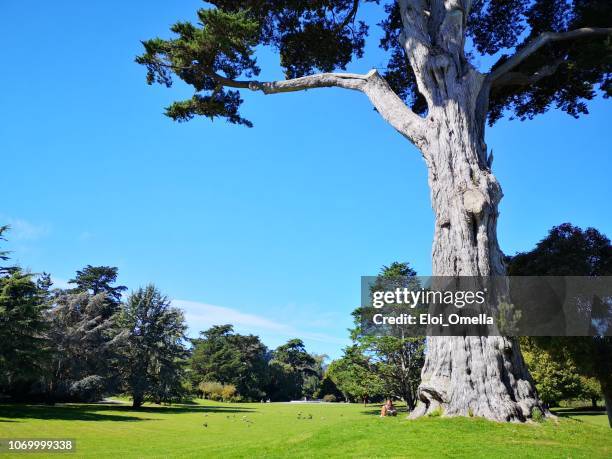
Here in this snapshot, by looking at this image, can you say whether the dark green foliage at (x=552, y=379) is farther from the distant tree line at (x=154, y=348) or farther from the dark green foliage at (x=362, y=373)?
the dark green foliage at (x=362, y=373)

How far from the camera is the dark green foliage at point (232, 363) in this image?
5656cm

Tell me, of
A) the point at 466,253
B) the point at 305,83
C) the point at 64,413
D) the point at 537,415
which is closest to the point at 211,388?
the point at 64,413

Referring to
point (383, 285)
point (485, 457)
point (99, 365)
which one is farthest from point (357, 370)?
point (485, 457)

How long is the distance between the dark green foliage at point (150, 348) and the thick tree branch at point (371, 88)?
25442 mm

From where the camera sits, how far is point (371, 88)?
40.7 ft

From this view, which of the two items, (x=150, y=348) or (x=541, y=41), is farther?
(x=150, y=348)

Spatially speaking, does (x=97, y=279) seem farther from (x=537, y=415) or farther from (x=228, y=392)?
(x=537, y=415)

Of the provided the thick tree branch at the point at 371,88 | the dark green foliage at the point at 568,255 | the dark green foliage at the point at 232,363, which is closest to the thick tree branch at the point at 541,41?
the thick tree branch at the point at 371,88

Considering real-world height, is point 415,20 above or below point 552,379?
above

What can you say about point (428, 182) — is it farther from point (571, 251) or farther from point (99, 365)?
point (99, 365)

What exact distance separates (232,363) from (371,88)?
49685 millimetres

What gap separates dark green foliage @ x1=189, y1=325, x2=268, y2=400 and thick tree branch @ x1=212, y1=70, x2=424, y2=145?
46.2 metres

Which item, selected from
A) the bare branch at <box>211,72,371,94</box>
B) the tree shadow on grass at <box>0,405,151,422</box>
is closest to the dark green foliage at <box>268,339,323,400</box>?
the tree shadow on grass at <box>0,405,151,422</box>

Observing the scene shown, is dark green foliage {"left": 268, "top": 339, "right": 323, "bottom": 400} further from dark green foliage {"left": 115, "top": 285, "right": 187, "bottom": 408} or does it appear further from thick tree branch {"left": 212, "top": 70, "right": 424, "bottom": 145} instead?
thick tree branch {"left": 212, "top": 70, "right": 424, "bottom": 145}
